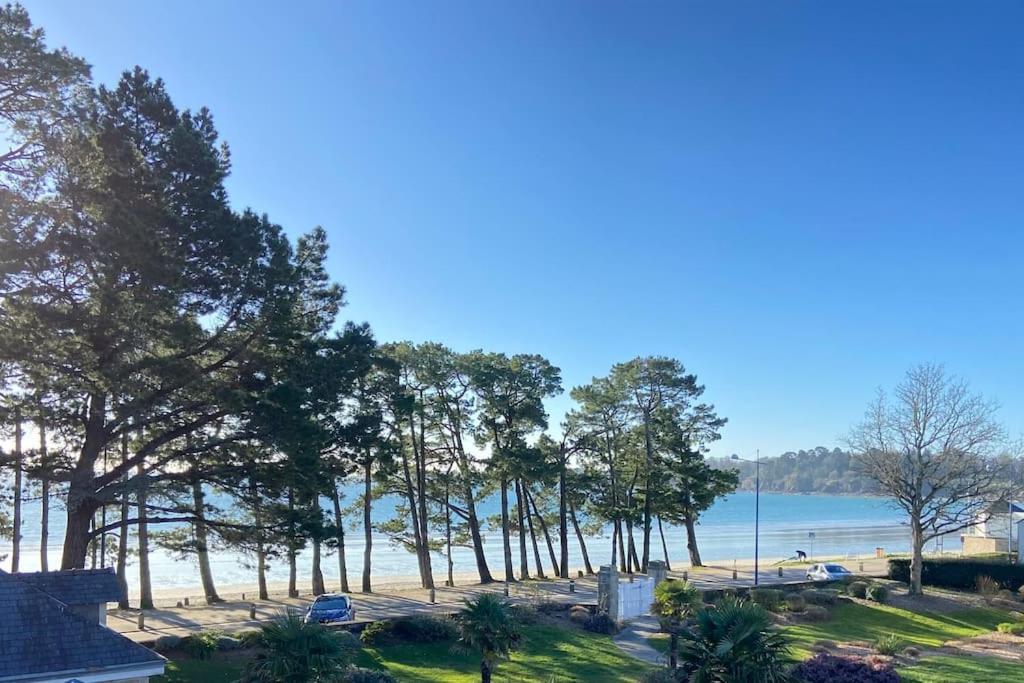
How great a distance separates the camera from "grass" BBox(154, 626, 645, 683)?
21.6 metres

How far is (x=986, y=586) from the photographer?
40250 mm

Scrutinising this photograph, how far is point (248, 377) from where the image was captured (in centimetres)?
2286

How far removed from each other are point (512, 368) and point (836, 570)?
2183 centimetres

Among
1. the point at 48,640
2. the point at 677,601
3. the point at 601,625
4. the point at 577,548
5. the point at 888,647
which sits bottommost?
the point at 577,548

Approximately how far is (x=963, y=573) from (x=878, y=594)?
9.03m

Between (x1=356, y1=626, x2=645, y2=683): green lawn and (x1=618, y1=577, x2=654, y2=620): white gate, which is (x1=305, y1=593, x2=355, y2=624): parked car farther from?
(x1=618, y1=577, x2=654, y2=620): white gate

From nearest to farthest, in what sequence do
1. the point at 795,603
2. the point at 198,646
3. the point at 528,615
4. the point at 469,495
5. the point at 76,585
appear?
the point at 76,585 < the point at 198,646 < the point at 528,615 < the point at 795,603 < the point at 469,495

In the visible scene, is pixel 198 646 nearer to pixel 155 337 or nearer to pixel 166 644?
pixel 166 644

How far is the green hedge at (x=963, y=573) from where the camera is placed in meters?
41.7

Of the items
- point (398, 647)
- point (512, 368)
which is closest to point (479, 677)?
point (398, 647)

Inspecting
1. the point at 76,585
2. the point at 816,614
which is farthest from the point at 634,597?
the point at 76,585

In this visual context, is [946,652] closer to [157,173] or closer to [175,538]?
[175,538]

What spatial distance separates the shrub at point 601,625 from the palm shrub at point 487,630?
36.6 ft

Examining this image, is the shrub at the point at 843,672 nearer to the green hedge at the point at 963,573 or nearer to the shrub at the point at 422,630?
the shrub at the point at 422,630
